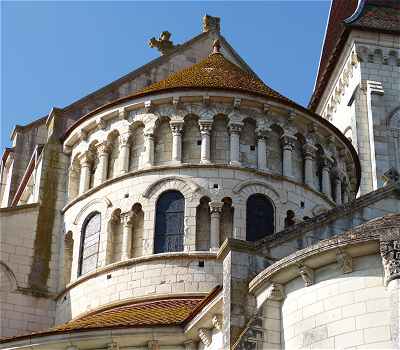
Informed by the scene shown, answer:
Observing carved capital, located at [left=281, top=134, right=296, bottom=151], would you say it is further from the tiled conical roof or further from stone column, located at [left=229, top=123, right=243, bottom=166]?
stone column, located at [left=229, top=123, right=243, bottom=166]

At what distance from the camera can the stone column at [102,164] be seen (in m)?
28.1

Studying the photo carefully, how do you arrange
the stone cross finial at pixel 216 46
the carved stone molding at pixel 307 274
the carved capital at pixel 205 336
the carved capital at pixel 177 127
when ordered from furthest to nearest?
the stone cross finial at pixel 216 46 → the carved capital at pixel 177 127 → the carved capital at pixel 205 336 → the carved stone molding at pixel 307 274

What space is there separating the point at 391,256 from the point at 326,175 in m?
11.4

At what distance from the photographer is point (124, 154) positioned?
28.0 m

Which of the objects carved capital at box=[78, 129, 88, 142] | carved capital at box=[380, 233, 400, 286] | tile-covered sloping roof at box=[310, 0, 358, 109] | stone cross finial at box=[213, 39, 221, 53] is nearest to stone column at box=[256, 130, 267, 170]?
carved capital at box=[78, 129, 88, 142]

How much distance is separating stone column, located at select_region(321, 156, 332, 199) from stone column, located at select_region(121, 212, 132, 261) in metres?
5.23

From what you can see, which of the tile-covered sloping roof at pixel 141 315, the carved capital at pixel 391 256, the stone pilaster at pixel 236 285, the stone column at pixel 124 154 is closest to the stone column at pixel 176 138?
the stone column at pixel 124 154

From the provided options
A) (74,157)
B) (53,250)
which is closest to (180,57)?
(74,157)

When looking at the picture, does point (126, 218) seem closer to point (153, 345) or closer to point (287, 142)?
point (287, 142)

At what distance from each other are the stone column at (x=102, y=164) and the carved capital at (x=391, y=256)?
473 inches

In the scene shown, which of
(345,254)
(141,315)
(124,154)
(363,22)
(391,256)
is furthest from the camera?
(363,22)

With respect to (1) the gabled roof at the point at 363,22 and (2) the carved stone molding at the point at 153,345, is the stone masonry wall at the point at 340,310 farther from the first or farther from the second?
(1) the gabled roof at the point at 363,22

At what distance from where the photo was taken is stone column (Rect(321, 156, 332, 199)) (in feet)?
93.0

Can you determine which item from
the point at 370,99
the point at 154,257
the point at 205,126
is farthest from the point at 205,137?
the point at 370,99
